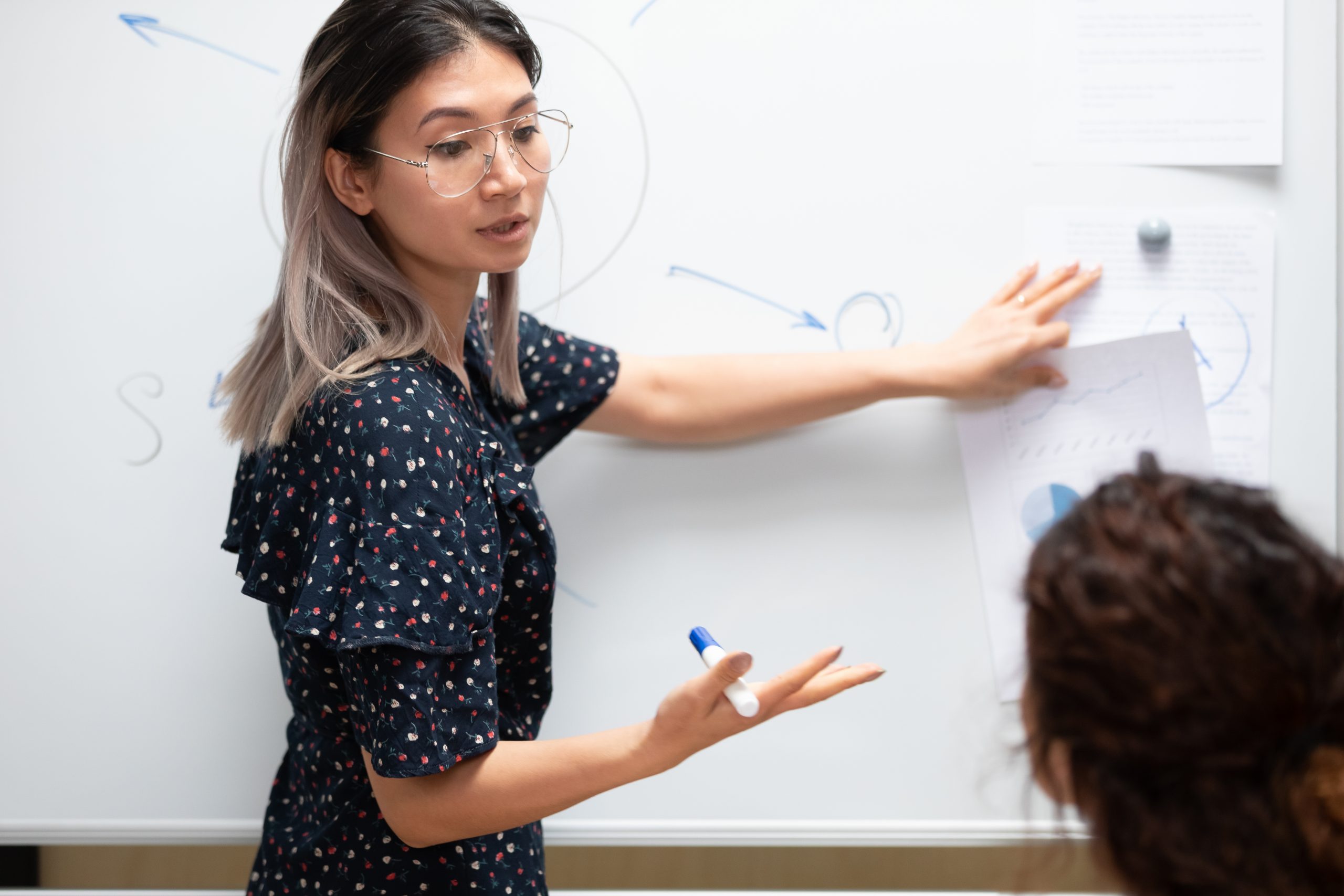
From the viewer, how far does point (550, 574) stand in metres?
0.78

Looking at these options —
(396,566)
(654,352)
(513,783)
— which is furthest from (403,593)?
(654,352)

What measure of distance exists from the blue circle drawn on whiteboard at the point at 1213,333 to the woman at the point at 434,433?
9 centimetres

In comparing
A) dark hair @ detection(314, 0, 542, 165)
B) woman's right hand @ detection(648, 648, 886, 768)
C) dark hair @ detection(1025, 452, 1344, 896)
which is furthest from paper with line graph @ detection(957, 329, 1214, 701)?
dark hair @ detection(314, 0, 542, 165)

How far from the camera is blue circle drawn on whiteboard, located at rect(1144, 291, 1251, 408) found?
91 cm

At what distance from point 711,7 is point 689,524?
463 mm

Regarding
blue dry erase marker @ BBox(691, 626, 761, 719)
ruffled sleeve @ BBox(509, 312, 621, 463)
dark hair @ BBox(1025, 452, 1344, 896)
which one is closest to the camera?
dark hair @ BBox(1025, 452, 1344, 896)

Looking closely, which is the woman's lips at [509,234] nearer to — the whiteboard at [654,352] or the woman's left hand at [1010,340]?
the whiteboard at [654,352]

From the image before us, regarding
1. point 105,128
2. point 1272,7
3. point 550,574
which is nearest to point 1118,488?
point 550,574

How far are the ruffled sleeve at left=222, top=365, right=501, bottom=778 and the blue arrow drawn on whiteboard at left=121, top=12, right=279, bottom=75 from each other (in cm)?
41

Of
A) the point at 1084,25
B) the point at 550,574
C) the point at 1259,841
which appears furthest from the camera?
the point at 1084,25

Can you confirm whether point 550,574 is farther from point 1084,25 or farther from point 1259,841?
point 1084,25

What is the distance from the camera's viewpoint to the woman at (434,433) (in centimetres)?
64

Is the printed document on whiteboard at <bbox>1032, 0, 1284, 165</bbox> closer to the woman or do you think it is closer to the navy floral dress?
the woman

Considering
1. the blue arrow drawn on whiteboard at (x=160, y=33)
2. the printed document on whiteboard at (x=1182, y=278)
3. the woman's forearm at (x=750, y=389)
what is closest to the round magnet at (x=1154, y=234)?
the printed document on whiteboard at (x=1182, y=278)
